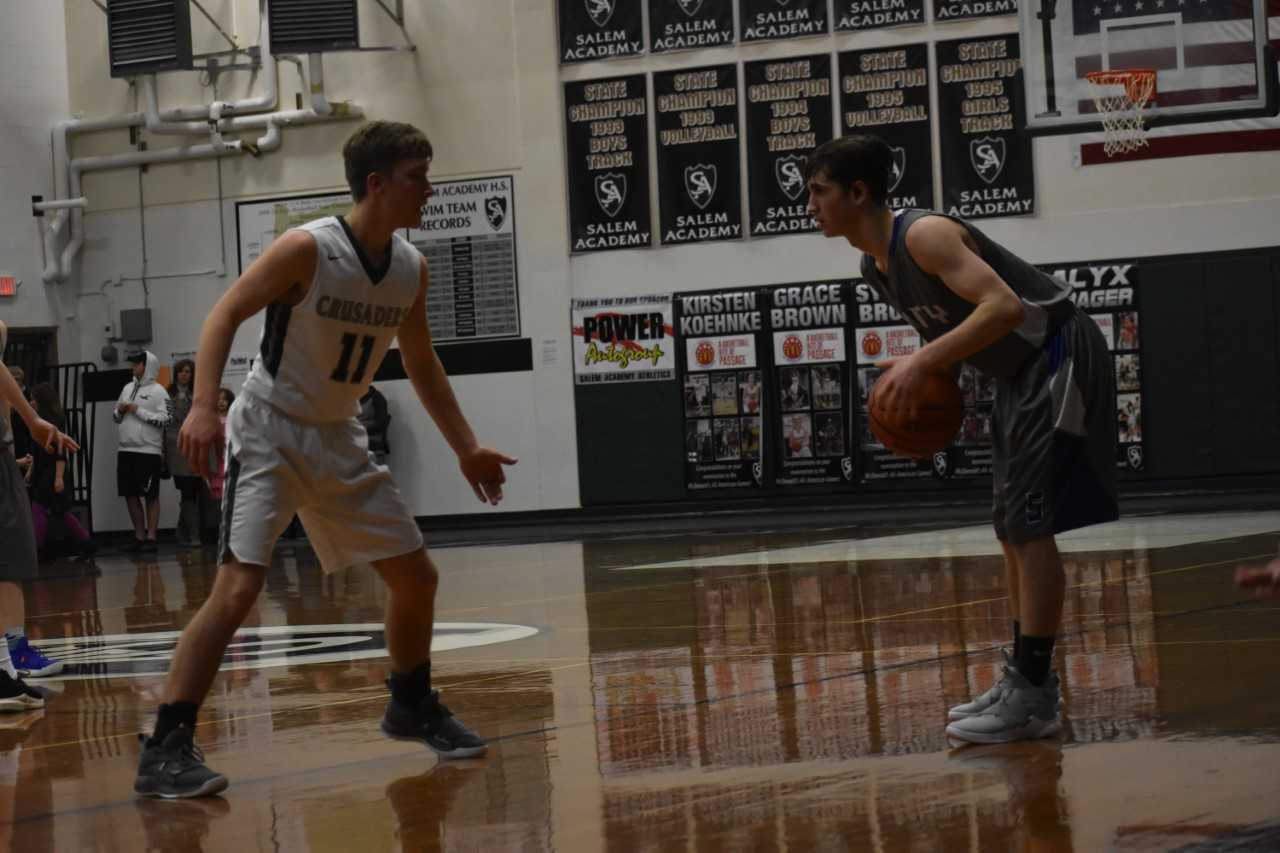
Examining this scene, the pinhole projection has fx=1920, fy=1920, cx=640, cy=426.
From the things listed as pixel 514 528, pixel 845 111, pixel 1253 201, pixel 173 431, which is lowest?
pixel 514 528

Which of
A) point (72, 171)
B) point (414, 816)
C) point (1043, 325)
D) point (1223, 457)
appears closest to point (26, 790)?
point (414, 816)

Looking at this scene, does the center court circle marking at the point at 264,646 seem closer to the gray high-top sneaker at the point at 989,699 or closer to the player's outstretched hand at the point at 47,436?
the player's outstretched hand at the point at 47,436

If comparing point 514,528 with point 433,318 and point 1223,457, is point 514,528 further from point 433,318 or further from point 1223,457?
point 1223,457

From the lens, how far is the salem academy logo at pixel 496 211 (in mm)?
20859

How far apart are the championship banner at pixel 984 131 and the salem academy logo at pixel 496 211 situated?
4.81 meters

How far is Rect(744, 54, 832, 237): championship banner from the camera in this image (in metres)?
19.6

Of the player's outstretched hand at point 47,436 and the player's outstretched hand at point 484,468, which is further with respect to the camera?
the player's outstretched hand at point 47,436

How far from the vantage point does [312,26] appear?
813 inches

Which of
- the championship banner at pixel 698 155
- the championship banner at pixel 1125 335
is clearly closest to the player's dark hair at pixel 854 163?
the championship banner at pixel 1125 335

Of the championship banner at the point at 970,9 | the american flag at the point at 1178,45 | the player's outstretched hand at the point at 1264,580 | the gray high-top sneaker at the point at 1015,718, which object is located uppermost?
the championship banner at the point at 970,9

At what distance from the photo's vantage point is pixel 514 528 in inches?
803

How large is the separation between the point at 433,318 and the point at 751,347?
3611mm

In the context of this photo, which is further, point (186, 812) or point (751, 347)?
point (751, 347)

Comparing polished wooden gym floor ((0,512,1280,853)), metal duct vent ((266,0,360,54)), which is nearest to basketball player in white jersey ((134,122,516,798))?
polished wooden gym floor ((0,512,1280,853))
